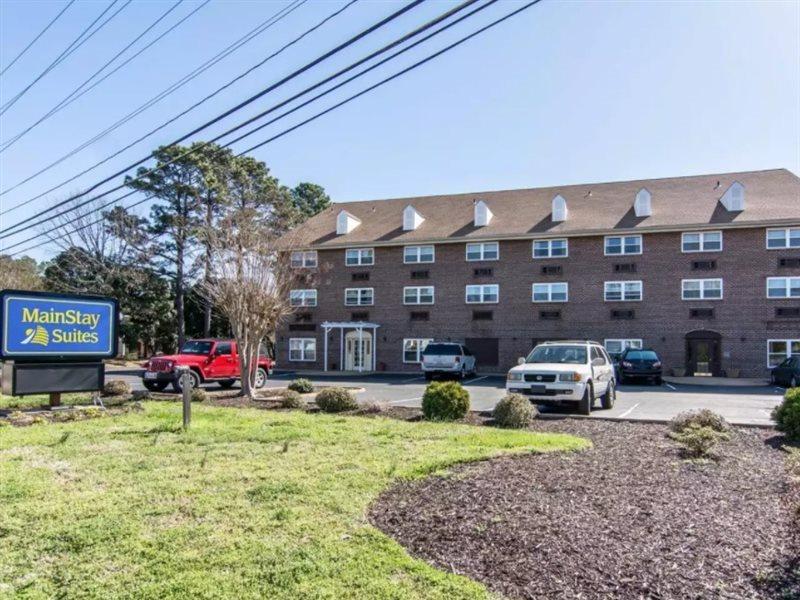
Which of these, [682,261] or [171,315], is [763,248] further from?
[171,315]

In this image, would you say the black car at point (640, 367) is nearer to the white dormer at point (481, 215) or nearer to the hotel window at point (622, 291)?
the hotel window at point (622, 291)

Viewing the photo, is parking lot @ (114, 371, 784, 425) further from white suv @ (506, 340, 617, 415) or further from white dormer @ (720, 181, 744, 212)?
white dormer @ (720, 181, 744, 212)

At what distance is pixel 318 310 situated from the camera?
41.8 metres

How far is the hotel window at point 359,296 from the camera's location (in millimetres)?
40625

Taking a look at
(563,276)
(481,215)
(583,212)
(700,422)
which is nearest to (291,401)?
(700,422)

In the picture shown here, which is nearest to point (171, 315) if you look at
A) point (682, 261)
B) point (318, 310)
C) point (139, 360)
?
point (139, 360)

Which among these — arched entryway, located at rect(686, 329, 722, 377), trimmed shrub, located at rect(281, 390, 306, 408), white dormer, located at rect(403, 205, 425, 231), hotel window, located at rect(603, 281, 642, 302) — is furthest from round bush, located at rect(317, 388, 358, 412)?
white dormer, located at rect(403, 205, 425, 231)

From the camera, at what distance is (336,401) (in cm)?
1430

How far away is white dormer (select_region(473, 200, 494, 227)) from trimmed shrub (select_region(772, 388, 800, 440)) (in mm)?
29275

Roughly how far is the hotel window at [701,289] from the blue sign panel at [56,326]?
30.3 m

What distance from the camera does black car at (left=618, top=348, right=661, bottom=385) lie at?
27.2 meters

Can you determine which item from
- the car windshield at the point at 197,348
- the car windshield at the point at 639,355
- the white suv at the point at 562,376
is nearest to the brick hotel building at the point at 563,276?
the car windshield at the point at 639,355

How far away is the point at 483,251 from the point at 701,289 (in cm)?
1257

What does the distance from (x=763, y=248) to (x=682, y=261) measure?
403 centimetres
